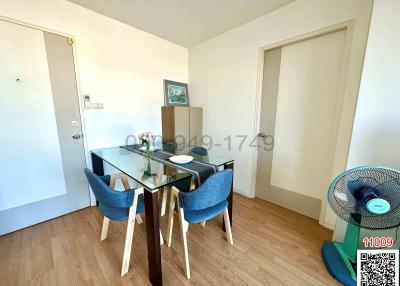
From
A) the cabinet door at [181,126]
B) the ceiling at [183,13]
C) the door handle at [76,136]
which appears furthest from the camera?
the cabinet door at [181,126]

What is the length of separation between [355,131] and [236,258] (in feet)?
4.84

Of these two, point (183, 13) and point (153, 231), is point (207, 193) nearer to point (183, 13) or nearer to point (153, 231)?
point (153, 231)

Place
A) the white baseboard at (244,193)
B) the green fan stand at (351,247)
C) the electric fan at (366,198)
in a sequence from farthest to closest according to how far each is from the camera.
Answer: the white baseboard at (244,193) < the green fan stand at (351,247) < the electric fan at (366,198)

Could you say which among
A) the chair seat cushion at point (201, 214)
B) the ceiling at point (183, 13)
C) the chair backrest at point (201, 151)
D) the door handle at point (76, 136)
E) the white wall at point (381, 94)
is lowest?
the chair seat cushion at point (201, 214)

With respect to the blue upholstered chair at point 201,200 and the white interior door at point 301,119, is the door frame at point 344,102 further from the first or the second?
the blue upholstered chair at point 201,200

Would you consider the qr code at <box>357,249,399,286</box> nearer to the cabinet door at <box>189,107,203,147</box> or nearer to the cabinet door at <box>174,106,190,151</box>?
the cabinet door at <box>174,106,190,151</box>

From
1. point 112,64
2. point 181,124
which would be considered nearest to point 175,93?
point 181,124

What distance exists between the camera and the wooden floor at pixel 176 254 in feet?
4.26

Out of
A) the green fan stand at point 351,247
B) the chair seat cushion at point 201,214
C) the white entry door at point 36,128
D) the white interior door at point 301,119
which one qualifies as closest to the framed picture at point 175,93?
the white entry door at point 36,128

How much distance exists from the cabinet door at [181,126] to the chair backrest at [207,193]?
1537mm

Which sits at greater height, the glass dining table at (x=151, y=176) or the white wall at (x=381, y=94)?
the white wall at (x=381, y=94)

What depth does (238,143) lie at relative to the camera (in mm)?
2615

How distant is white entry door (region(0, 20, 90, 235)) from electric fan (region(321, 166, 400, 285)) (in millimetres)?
2710

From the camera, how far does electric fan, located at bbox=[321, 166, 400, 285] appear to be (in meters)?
0.95
